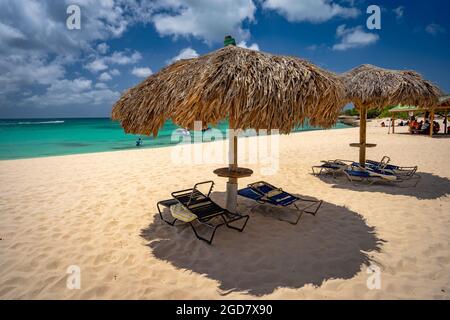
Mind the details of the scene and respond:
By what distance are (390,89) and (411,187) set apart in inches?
94.3

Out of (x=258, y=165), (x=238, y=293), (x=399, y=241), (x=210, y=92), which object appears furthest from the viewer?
(x=258, y=165)

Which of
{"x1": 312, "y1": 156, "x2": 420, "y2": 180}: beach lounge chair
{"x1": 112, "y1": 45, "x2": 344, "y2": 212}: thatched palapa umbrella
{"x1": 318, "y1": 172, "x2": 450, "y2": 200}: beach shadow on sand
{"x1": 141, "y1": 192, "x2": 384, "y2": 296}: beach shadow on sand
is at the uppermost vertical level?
{"x1": 112, "y1": 45, "x2": 344, "y2": 212}: thatched palapa umbrella

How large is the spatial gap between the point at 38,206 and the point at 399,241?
20.8 ft

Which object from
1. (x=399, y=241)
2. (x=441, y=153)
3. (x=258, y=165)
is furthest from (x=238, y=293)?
(x=441, y=153)

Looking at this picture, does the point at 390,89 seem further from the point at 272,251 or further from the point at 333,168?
the point at 272,251

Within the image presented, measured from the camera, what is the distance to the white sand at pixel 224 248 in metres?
2.71

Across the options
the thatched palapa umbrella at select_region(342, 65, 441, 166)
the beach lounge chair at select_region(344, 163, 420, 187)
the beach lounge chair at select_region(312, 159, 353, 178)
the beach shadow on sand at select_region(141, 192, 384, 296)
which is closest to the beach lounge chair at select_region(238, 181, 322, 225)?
the beach shadow on sand at select_region(141, 192, 384, 296)

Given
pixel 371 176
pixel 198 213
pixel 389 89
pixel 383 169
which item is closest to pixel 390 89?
pixel 389 89

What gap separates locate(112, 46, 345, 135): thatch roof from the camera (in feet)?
10.1

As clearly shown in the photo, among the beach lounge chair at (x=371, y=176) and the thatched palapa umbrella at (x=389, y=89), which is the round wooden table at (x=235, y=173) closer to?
the beach lounge chair at (x=371, y=176)

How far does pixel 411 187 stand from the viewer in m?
6.05

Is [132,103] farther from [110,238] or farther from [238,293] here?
[238,293]

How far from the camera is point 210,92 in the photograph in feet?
9.94

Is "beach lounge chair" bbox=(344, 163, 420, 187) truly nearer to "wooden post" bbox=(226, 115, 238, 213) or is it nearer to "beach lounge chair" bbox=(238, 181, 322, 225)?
"beach lounge chair" bbox=(238, 181, 322, 225)
